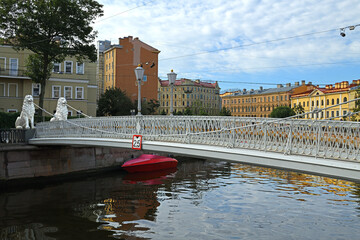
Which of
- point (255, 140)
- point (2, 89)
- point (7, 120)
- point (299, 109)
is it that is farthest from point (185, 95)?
point (255, 140)

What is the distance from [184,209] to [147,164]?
383 inches

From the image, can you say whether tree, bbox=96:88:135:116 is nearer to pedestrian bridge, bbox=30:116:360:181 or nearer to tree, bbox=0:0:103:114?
tree, bbox=0:0:103:114

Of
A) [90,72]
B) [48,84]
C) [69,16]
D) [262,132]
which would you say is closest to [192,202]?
[262,132]

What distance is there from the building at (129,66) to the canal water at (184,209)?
112 ft

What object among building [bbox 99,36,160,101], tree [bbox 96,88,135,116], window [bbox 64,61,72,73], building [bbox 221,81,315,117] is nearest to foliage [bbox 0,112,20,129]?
window [bbox 64,61,72,73]

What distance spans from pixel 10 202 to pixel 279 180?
12.8 meters

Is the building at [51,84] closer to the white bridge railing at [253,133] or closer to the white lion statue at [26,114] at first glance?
the white lion statue at [26,114]

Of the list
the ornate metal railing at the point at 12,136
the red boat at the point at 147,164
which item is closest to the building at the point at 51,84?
the red boat at the point at 147,164

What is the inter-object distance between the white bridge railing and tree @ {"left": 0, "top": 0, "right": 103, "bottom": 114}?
41.6 ft

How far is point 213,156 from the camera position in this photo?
9.52 m

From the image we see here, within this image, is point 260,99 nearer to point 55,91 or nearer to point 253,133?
point 55,91

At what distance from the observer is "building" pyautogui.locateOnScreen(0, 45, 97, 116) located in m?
34.1

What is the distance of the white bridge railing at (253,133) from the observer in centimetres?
718

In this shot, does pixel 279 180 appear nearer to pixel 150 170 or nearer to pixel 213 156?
pixel 150 170
